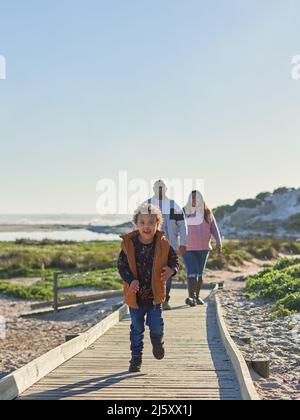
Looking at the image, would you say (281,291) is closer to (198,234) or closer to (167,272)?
(198,234)

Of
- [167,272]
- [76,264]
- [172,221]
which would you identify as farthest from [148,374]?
[76,264]

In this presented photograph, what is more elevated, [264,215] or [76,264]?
[264,215]

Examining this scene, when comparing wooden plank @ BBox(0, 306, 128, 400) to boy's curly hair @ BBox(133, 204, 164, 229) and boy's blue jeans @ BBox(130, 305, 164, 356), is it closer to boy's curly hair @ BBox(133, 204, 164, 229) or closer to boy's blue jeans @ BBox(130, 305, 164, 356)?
boy's blue jeans @ BBox(130, 305, 164, 356)

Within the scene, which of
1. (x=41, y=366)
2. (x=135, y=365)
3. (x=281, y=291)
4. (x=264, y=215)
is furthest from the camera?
(x=264, y=215)

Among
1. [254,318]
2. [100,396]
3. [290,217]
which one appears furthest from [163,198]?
[290,217]

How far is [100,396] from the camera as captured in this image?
543 centimetres

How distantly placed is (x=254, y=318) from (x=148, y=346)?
3.99 metres

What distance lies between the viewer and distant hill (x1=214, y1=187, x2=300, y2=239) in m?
92.6

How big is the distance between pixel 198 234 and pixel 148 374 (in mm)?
4935

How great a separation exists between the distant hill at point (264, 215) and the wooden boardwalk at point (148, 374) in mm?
79568

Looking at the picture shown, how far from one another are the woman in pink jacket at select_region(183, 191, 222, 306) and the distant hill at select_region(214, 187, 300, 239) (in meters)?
76.6

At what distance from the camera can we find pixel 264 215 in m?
107

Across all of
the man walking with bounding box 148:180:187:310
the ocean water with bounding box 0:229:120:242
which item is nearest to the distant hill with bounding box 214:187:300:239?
the ocean water with bounding box 0:229:120:242

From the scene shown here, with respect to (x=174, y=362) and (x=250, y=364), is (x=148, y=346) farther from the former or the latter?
(x=250, y=364)
